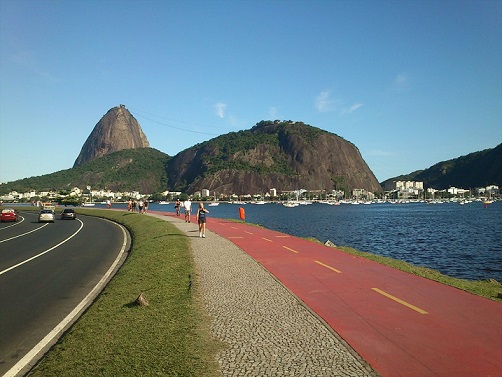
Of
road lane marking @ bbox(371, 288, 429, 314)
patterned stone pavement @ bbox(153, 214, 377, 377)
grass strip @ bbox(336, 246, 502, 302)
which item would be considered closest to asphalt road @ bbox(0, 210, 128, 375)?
patterned stone pavement @ bbox(153, 214, 377, 377)

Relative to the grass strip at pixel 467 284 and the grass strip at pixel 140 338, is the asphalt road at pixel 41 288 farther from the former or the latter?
the grass strip at pixel 467 284

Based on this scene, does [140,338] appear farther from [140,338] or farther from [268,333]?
[268,333]

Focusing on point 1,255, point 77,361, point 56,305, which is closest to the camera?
point 77,361

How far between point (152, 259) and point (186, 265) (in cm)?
187

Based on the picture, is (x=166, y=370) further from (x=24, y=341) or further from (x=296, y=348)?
(x=24, y=341)

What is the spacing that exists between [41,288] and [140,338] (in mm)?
5907

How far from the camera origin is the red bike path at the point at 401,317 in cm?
532

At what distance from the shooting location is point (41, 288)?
10.5 meters

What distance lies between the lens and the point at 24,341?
6.64 metres

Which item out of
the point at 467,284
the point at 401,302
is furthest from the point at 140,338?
the point at 467,284

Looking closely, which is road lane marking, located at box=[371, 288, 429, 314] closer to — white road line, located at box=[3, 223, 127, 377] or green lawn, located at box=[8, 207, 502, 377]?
green lawn, located at box=[8, 207, 502, 377]

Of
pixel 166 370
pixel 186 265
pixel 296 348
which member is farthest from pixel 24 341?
pixel 186 265

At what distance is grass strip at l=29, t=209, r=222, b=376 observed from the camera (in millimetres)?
5027

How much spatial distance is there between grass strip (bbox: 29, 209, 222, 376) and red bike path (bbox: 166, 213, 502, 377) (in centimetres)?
222
